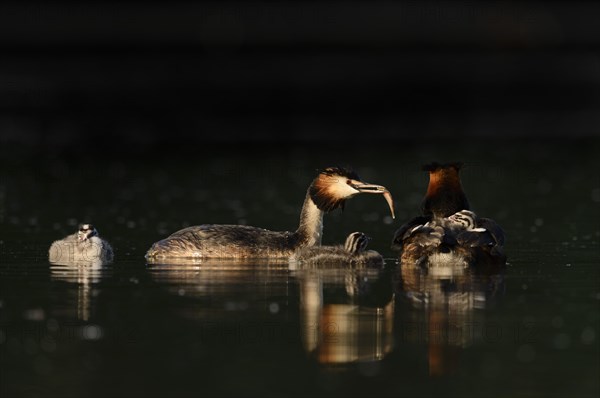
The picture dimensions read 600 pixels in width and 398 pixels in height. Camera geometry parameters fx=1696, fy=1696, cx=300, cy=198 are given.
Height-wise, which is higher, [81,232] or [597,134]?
[597,134]

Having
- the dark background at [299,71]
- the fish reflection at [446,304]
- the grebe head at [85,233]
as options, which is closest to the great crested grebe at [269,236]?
the grebe head at [85,233]

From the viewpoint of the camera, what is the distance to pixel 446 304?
578 inches

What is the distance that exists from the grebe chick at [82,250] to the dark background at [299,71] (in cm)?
2185

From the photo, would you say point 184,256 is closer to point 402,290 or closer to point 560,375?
point 402,290

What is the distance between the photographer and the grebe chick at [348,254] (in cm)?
1756

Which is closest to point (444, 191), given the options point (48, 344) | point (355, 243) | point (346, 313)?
point (355, 243)

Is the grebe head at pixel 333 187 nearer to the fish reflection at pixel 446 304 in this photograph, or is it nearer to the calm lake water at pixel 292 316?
the calm lake water at pixel 292 316

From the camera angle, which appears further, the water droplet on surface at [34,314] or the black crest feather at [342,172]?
the black crest feather at [342,172]

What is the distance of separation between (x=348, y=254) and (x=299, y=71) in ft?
116

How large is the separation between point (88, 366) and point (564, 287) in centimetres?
541

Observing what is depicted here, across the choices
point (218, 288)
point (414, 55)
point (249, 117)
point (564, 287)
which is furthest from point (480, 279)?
point (414, 55)

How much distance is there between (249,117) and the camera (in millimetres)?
46594

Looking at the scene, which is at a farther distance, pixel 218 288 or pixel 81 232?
pixel 81 232

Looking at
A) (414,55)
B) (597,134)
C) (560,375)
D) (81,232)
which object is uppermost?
(414,55)
